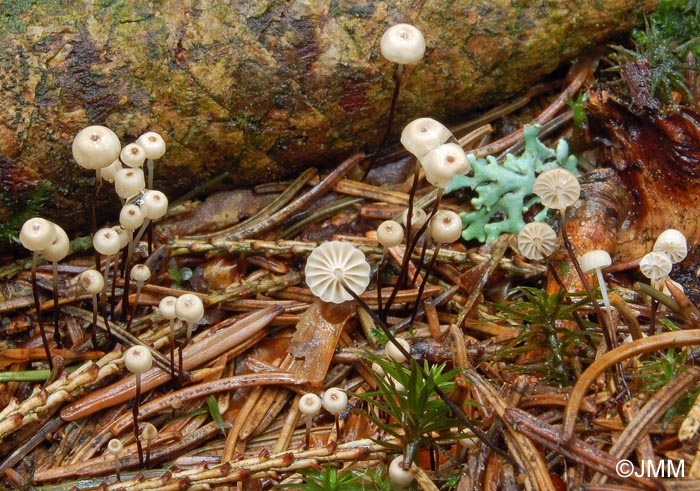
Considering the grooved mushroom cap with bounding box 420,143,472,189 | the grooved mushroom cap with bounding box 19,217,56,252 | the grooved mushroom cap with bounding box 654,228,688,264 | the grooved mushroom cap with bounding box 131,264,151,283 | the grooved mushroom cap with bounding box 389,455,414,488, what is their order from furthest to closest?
the grooved mushroom cap with bounding box 131,264,151,283, the grooved mushroom cap with bounding box 654,228,688,264, the grooved mushroom cap with bounding box 19,217,56,252, the grooved mushroom cap with bounding box 420,143,472,189, the grooved mushroom cap with bounding box 389,455,414,488

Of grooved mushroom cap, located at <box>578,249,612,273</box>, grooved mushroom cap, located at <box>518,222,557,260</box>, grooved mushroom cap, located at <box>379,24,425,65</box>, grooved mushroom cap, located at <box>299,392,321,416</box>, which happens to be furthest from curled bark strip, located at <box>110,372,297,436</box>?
grooved mushroom cap, located at <box>379,24,425,65</box>

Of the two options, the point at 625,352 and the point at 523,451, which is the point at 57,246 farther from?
the point at 625,352

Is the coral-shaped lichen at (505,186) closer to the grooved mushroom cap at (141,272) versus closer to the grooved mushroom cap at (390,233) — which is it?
the grooved mushroom cap at (390,233)

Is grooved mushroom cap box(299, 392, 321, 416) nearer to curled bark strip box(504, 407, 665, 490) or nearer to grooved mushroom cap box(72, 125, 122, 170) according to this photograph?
curled bark strip box(504, 407, 665, 490)

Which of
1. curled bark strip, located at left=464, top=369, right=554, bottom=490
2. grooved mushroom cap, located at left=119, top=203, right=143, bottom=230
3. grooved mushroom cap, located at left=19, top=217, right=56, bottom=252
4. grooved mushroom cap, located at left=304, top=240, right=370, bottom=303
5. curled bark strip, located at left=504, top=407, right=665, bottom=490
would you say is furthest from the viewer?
grooved mushroom cap, located at left=304, top=240, right=370, bottom=303

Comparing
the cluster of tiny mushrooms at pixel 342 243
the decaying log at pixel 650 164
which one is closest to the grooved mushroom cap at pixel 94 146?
the cluster of tiny mushrooms at pixel 342 243

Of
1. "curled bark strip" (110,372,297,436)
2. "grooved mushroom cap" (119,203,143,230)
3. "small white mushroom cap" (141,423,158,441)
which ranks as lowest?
"small white mushroom cap" (141,423,158,441)
